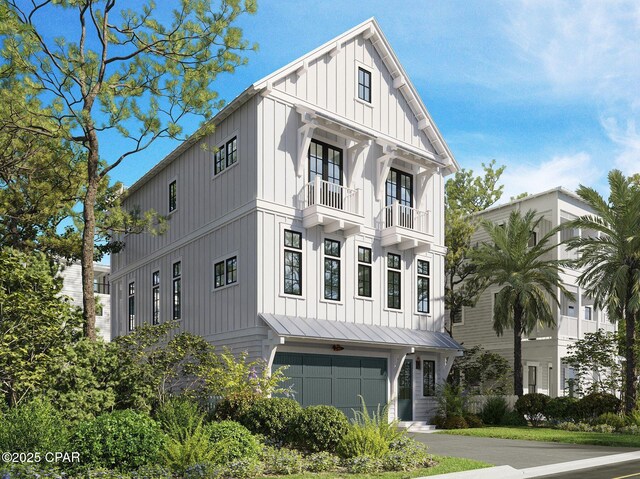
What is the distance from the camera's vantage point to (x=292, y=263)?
864 inches

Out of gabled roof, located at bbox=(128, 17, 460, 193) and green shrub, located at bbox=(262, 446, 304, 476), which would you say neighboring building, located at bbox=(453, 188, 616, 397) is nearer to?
gabled roof, located at bbox=(128, 17, 460, 193)

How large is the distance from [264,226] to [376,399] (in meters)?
7.29

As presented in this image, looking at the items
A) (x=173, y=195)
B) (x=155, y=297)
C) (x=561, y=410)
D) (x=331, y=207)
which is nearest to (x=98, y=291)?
(x=155, y=297)

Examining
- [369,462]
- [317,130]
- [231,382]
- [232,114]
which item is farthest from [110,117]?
[369,462]

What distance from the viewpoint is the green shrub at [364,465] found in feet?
43.5

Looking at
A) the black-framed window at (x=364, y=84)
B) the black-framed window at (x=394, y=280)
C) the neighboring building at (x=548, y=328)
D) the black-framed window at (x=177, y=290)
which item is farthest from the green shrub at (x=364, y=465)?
the neighboring building at (x=548, y=328)

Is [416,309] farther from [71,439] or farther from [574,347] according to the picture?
[71,439]

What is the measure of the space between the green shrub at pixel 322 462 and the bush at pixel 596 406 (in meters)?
15.0

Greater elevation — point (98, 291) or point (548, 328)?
point (98, 291)

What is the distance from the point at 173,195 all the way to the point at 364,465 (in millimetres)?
16766

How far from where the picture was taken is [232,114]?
2359 centimetres

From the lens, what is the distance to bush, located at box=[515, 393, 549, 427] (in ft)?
87.9

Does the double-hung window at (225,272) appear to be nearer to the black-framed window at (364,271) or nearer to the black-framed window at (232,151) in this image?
the black-framed window at (232,151)

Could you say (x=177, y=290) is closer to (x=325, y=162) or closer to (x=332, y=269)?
(x=332, y=269)
